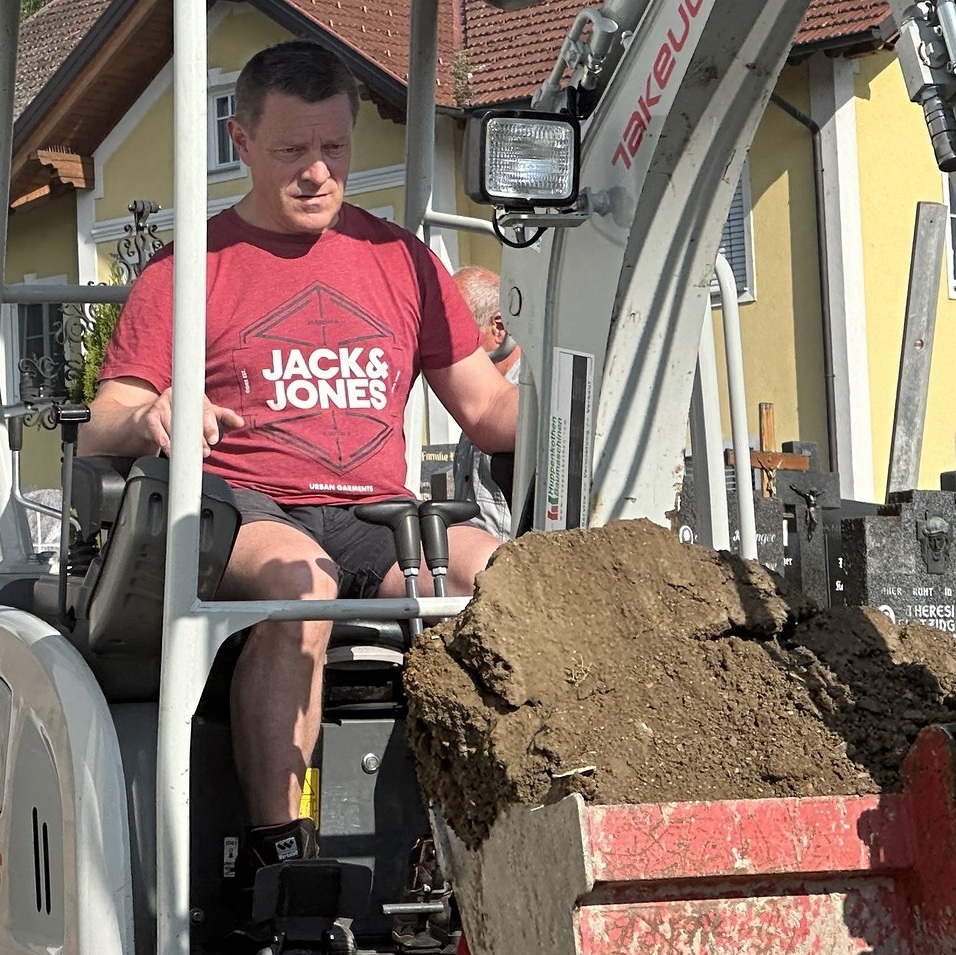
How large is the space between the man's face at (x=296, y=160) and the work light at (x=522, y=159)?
0.72 m

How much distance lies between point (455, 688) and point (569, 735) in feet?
0.66

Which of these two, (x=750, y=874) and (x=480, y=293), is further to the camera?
(x=480, y=293)

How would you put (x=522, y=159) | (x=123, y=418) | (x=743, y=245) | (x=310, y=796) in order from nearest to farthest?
(x=522, y=159)
(x=310, y=796)
(x=123, y=418)
(x=743, y=245)

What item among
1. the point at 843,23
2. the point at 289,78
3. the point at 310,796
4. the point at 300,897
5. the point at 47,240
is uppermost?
the point at 843,23

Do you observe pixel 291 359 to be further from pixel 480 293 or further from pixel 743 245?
pixel 743 245

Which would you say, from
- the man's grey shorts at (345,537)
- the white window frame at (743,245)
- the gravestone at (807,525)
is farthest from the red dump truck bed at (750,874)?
the white window frame at (743,245)

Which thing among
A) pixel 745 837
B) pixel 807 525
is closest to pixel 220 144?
pixel 745 837

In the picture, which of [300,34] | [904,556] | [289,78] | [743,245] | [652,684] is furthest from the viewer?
[743,245]

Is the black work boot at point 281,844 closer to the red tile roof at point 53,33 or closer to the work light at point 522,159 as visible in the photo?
the work light at point 522,159

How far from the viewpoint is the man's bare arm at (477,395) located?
3.69 m

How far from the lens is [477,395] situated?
3.72 meters

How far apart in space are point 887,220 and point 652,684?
16.4 meters

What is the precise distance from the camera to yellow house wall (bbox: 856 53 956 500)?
1784 centimetres

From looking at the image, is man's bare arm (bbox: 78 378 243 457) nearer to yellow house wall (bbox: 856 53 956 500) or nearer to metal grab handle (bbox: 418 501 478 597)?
metal grab handle (bbox: 418 501 478 597)
